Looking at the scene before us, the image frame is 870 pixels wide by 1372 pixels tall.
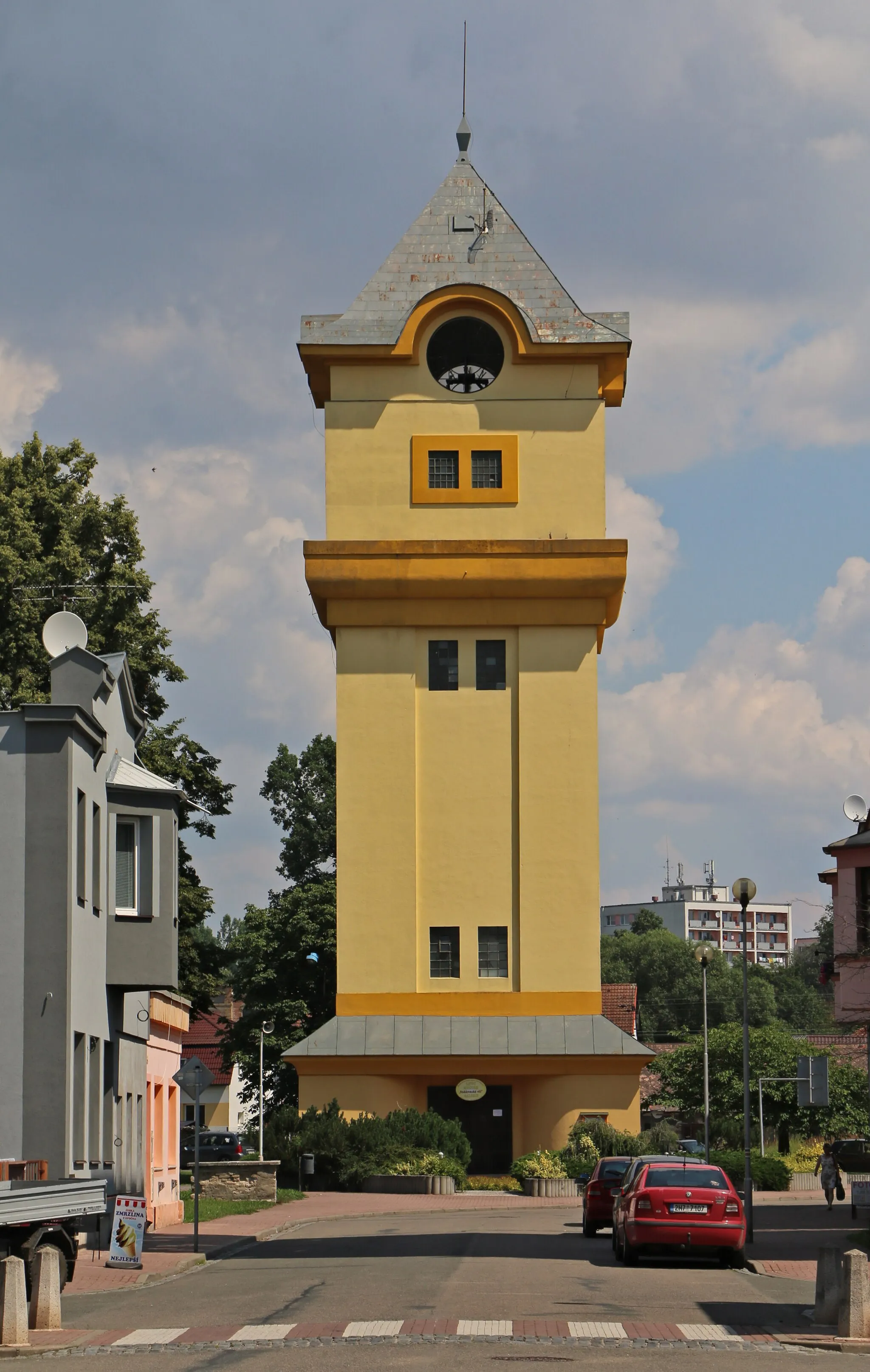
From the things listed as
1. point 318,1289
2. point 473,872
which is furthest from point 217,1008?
point 318,1289

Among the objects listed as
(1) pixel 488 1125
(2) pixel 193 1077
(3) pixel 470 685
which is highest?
(3) pixel 470 685

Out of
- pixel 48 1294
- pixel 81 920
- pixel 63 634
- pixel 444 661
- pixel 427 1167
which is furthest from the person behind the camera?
pixel 444 661

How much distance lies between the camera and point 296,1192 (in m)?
49.0

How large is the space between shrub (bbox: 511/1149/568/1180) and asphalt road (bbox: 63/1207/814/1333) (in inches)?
740

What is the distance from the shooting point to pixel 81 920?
2995 cm

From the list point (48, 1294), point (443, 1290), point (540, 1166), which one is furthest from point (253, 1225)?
point (48, 1294)

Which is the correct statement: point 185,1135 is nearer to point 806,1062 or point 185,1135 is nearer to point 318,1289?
point 806,1062

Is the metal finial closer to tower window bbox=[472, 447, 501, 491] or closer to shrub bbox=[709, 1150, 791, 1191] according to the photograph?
tower window bbox=[472, 447, 501, 491]

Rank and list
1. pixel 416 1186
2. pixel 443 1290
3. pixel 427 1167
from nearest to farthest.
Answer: pixel 443 1290
pixel 416 1186
pixel 427 1167

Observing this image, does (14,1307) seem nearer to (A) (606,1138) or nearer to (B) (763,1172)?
(A) (606,1138)

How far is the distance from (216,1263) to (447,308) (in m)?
34.7

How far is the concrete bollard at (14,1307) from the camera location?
1741cm

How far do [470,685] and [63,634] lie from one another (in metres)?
24.4

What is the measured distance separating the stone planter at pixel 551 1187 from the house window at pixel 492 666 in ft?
45.2
